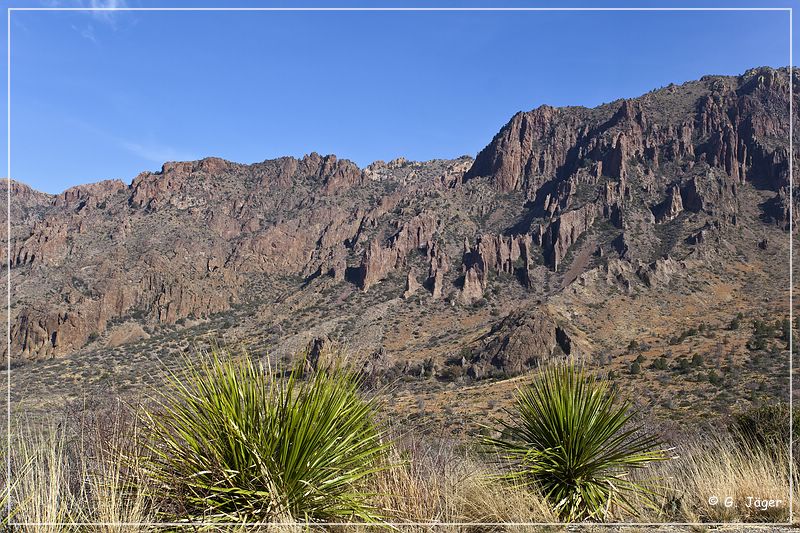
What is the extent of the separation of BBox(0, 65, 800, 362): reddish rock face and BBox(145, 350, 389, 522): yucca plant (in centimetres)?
6486

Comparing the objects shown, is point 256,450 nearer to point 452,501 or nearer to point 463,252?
point 452,501

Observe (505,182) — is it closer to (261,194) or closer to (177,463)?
(261,194)

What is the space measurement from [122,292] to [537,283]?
64818 millimetres

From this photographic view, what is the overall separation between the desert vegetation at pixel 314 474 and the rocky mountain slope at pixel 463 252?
29.9 metres

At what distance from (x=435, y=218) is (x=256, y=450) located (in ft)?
310

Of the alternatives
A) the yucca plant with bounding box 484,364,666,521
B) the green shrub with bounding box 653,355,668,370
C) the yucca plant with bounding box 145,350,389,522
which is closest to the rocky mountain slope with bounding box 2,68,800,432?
the green shrub with bounding box 653,355,668,370

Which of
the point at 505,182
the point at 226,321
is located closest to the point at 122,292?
the point at 226,321

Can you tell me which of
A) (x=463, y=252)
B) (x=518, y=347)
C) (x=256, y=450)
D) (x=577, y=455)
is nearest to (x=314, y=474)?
(x=256, y=450)

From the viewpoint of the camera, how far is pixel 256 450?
4250 millimetres

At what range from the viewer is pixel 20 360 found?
2453 inches

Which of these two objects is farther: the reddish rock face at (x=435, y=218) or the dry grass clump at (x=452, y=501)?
the reddish rock face at (x=435, y=218)

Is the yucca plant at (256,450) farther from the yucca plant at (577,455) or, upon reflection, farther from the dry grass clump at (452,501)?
→ the yucca plant at (577,455)

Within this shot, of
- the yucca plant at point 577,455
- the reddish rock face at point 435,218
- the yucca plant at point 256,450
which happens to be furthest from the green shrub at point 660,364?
the yucca plant at point 256,450

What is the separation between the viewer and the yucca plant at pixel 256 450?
4.33 m
